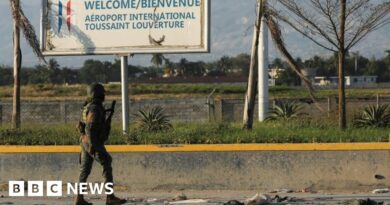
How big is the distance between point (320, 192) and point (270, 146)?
107cm

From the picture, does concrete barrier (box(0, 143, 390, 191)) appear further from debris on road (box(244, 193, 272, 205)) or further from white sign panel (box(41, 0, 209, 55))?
white sign panel (box(41, 0, 209, 55))

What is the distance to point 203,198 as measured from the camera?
35.3 feet

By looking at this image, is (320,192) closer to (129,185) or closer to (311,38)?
(129,185)

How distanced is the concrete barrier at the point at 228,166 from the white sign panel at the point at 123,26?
319 cm

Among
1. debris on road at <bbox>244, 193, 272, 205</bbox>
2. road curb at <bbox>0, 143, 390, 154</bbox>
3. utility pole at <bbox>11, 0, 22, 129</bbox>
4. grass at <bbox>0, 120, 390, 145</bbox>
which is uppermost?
utility pole at <bbox>11, 0, 22, 129</bbox>

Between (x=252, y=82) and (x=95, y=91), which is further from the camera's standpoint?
(x=252, y=82)

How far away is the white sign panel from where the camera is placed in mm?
14148

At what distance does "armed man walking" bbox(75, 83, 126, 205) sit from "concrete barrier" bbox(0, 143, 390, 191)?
2089 millimetres

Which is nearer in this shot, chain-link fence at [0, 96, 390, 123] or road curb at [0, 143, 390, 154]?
road curb at [0, 143, 390, 154]

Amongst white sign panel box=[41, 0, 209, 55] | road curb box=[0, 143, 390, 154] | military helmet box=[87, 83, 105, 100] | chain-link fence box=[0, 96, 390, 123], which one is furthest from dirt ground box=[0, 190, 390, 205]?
chain-link fence box=[0, 96, 390, 123]

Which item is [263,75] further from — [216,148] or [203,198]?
[203,198]

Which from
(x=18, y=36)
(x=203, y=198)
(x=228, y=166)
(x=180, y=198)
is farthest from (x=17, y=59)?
(x=203, y=198)

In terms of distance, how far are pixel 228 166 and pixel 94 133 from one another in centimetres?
295

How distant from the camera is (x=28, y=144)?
41.2ft
